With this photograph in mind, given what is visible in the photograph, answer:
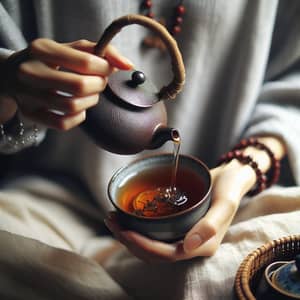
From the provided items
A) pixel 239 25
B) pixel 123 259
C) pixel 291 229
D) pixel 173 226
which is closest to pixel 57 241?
pixel 123 259

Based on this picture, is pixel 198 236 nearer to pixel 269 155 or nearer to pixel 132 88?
pixel 132 88

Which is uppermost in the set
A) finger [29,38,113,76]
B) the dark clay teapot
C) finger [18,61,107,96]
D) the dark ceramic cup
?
finger [29,38,113,76]

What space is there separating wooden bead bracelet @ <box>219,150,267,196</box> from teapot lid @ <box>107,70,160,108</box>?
303mm

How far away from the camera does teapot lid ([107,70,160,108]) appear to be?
0.68 meters

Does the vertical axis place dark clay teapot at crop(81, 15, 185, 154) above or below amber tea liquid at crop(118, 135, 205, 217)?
above

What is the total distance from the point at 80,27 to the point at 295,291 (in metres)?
0.63

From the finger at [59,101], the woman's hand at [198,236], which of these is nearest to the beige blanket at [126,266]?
the woman's hand at [198,236]

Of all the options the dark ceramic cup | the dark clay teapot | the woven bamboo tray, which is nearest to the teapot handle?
the dark clay teapot

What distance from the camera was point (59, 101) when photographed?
644 mm

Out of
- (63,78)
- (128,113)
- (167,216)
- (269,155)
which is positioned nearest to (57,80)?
(63,78)

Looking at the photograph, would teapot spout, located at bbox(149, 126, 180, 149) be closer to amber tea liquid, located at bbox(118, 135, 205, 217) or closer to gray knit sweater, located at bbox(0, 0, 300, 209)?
amber tea liquid, located at bbox(118, 135, 205, 217)

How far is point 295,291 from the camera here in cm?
60

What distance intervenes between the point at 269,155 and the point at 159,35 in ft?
1.43

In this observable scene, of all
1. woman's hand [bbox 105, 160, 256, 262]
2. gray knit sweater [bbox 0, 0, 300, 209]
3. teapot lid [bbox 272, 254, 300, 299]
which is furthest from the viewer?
gray knit sweater [bbox 0, 0, 300, 209]
